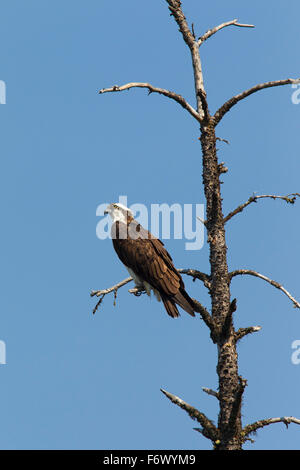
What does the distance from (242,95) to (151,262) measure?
3508 millimetres

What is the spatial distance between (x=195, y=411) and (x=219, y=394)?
46 centimetres

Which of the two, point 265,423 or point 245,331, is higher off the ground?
point 245,331

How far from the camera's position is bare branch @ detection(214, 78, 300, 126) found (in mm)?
10872

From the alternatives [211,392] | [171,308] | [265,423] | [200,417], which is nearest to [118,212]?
[171,308]

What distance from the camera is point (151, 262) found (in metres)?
12.2

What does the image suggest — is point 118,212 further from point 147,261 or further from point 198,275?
point 198,275

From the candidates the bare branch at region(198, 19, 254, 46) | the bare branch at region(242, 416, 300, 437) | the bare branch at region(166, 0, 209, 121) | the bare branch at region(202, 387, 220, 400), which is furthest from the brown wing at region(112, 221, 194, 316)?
the bare branch at region(198, 19, 254, 46)

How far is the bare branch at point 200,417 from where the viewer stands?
31.6 ft

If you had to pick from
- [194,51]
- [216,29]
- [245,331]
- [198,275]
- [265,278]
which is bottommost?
[245,331]

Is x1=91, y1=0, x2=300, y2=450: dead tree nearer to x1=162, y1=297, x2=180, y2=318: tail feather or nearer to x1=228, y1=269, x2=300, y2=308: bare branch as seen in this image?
x1=228, y1=269, x2=300, y2=308: bare branch

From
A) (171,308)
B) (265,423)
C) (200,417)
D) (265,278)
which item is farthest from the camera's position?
(171,308)

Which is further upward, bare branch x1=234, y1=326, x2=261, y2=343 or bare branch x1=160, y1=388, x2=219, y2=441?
bare branch x1=234, y1=326, x2=261, y2=343
